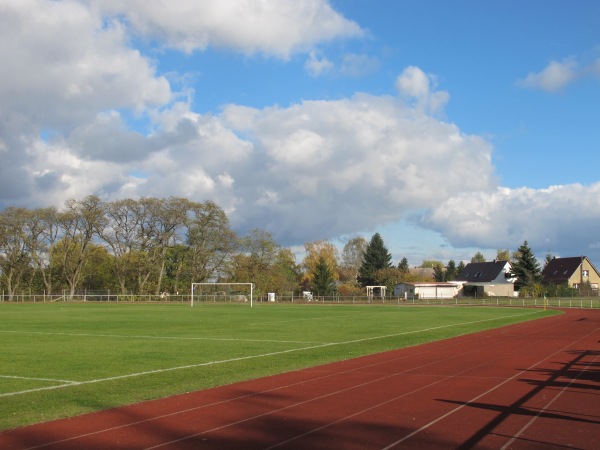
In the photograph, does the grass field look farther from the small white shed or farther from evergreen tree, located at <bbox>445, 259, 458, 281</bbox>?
evergreen tree, located at <bbox>445, 259, 458, 281</bbox>

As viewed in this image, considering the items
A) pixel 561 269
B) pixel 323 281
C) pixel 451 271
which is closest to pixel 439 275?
pixel 451 271

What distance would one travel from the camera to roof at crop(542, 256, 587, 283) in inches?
4250

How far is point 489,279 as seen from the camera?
379 ft

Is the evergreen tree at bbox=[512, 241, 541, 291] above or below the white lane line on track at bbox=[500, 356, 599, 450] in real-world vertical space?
above

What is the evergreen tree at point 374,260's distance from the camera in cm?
11388

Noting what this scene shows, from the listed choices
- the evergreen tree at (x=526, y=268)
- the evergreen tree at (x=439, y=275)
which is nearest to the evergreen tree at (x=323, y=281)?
the evergreen tree at (x=526, y=268)

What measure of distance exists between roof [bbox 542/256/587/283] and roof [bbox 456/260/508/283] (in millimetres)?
8293

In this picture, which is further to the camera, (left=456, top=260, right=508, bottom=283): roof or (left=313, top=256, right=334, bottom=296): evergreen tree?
(left=456, top=260, right=508, bottom=283): roof

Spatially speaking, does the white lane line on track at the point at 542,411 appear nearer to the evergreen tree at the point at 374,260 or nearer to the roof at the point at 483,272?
the evergreen tree at the point at 374,260

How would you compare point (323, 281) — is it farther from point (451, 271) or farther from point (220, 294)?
point (451, 271)

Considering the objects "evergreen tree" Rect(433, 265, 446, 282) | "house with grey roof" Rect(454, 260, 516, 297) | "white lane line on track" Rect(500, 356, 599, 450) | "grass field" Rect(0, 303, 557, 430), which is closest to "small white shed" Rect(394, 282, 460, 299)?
"house with grey roof" Rect(454, 260, 516, 297)

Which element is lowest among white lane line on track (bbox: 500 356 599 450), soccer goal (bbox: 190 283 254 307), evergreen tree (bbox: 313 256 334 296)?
white lane line on track (bbox: 500 356 599 450)

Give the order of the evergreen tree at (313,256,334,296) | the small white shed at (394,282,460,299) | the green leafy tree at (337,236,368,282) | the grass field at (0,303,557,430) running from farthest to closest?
the green leafy tree at (337,236,368,282)
the evergreen tree at (313,256,334,296)
the small white shed at (394,282,460,299)
the grass field at (0,303,557,430)

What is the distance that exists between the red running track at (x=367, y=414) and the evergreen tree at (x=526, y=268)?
253 ft
